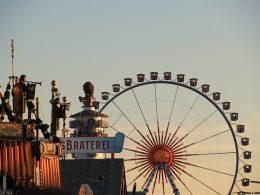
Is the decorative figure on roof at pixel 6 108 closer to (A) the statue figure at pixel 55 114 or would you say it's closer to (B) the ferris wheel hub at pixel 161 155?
(A) the statue figure at pixel 55 114

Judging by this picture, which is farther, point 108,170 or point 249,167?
point 249,167

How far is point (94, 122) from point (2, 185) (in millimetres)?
76267

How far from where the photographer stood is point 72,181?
417 ft

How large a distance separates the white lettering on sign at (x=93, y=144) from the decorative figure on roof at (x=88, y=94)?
12.4 m

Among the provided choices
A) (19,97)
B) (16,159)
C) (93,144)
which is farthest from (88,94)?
(16,159)

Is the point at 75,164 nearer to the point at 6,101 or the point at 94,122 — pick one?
the point at 94,122

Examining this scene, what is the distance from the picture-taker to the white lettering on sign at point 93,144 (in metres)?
141

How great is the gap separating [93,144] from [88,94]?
15435 mm

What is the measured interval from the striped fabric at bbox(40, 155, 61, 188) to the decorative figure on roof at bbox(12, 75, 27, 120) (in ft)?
18.1

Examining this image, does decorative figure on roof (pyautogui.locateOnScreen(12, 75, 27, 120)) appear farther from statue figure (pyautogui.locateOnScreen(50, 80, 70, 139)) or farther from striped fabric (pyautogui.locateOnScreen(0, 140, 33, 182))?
statue figure (pyautogui.locateOnScreen(50, 80, 70, 139))

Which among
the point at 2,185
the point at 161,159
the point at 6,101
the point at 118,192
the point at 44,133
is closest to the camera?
the point at 2,185

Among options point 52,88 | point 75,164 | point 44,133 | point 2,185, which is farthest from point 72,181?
point 2,185

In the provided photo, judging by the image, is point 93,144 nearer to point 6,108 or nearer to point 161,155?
point 161,155

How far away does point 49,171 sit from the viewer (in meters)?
101
